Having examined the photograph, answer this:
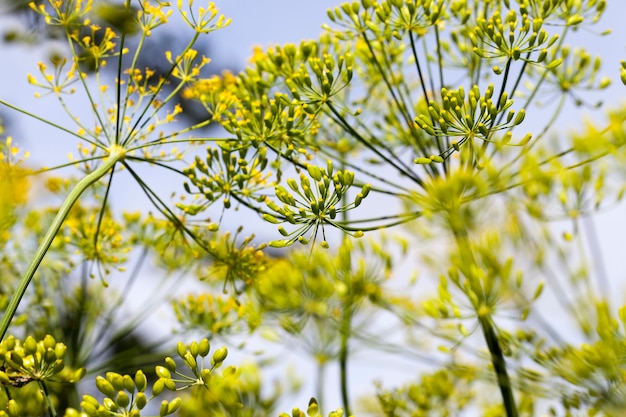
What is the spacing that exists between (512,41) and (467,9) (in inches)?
43.2

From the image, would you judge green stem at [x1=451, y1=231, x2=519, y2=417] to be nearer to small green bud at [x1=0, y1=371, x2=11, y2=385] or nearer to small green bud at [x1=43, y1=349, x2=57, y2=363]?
small green bud at [x1=43, y1=349, x2=57, y2=363]

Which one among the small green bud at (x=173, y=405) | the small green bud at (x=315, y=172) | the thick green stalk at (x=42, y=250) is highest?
the small green bud at (x=315, y=172)

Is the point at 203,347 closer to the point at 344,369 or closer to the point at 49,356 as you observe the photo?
the point at 49,356

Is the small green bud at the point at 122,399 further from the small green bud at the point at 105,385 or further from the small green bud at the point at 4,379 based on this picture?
the small green bud at the point at 4,379

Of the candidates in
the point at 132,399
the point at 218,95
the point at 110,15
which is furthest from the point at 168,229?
the point at 132,399

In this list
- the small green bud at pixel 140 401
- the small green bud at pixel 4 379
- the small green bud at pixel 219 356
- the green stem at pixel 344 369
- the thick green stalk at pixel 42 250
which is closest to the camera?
the thick green stalk at pixel 42 250

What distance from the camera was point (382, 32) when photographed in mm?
4512

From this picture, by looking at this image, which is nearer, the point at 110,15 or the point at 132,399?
the point at 132,399

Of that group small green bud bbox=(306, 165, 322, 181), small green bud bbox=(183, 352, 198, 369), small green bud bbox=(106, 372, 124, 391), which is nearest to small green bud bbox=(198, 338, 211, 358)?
small green bud bbox=(183, 352, 198, 369)

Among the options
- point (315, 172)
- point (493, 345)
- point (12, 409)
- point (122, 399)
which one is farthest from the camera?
point (493, 345)

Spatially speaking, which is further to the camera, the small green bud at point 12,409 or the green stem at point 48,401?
the green stem at point 48,401

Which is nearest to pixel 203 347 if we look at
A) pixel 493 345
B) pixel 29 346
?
pixel 29 346

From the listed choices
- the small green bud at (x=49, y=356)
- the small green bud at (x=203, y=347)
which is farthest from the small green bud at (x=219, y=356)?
the small green bud at (x=49, y=356)

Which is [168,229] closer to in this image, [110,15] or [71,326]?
[110,15]
